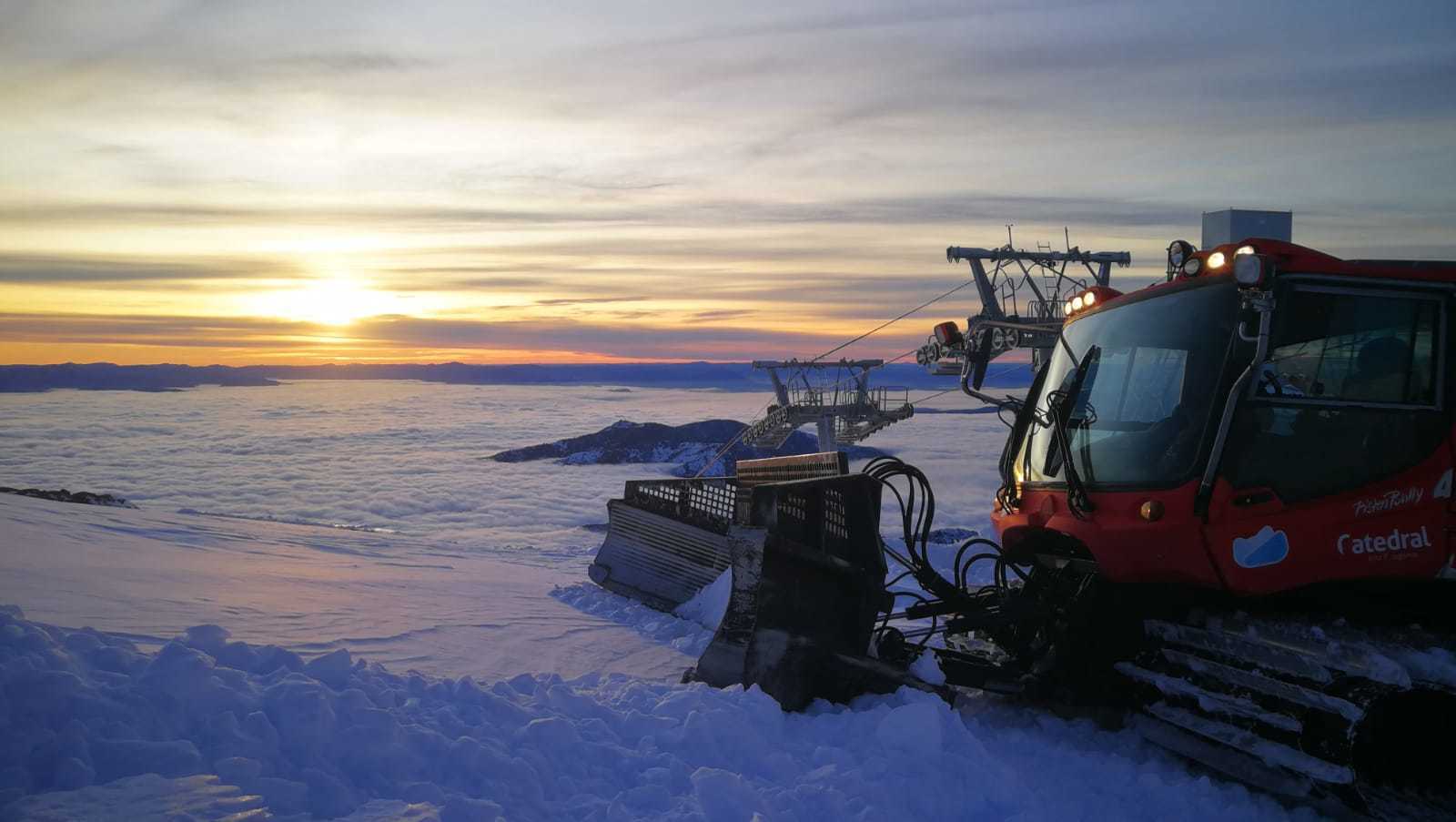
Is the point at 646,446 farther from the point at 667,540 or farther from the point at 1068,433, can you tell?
the point at 1068,433

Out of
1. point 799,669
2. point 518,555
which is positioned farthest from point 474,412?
point 799,669

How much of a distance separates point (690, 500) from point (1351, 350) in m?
5.53

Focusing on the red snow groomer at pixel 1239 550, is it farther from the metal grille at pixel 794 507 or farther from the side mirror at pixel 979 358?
the side mirror at pixel 979 358

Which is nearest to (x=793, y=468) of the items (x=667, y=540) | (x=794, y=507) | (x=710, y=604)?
(x=794, y=507)

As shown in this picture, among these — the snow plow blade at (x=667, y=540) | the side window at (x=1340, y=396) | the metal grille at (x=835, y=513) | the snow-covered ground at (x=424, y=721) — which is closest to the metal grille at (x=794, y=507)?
the metal grille at (x=835, y=513)

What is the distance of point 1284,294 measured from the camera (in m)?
4.93

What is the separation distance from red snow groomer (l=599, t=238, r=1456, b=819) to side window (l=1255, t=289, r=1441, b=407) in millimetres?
10

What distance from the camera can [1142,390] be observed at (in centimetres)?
558

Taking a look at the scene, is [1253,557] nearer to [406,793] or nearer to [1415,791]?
[1415,791]

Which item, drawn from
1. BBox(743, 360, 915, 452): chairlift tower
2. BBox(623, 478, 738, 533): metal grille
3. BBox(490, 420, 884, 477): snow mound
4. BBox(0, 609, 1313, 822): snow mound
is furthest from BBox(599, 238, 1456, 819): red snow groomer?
BBox(490, 420, 884, 477): snow mound

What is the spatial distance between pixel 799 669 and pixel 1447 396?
3510 millimetres

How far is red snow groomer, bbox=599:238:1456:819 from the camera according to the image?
14.9 ft

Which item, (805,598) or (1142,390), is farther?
(805,598)

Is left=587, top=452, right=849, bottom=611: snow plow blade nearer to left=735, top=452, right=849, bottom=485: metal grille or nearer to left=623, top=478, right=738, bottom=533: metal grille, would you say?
left=623, top=478, right=738, bottom=533: metal grille
